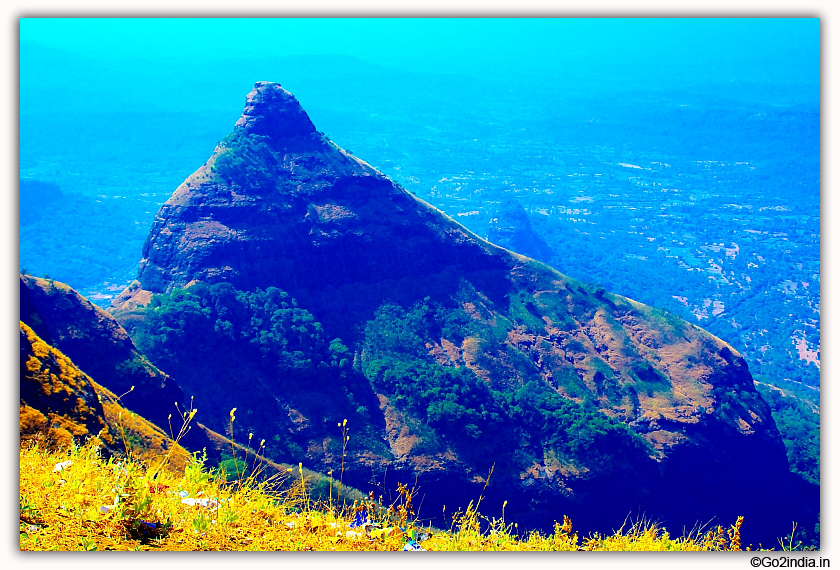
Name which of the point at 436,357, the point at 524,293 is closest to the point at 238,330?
the point at 436,357

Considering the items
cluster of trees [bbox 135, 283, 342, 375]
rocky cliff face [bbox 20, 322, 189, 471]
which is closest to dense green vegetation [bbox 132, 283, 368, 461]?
cluster of trees [bbox 135, 283, 342, 375]

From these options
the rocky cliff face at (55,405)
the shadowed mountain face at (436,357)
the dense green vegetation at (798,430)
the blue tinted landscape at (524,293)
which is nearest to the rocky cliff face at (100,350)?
the blue tinted landscape at (524,293)

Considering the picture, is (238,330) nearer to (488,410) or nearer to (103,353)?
(103,353)

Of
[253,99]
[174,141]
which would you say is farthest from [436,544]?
[174,141]

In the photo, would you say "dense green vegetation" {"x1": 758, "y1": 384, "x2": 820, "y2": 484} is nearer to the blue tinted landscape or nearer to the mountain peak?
the blue tinted landscape

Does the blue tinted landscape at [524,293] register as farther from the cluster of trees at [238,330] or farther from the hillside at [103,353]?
the hillside at [103,353]

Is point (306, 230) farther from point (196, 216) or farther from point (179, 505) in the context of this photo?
point (179, 505)
